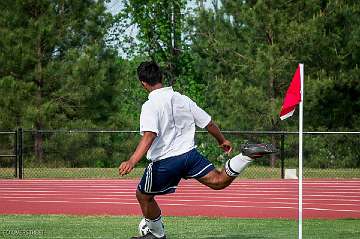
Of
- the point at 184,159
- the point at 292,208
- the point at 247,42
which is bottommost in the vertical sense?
the point at 292,208

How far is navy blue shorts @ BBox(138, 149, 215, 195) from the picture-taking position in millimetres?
9180

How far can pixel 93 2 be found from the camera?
35.7 meters

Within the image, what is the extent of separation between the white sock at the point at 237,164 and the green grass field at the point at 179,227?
66.1 inches

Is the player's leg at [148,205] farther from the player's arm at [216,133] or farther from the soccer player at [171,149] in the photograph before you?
the player's arm at [216,133]

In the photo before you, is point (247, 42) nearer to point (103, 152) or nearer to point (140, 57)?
point (103, 152)

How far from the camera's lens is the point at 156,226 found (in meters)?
9.46

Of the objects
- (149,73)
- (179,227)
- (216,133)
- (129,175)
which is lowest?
(129,175)

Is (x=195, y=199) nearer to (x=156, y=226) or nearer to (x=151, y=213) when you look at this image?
(x=156, y=226)

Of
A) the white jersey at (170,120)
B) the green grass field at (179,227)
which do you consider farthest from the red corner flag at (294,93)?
the green grass field at (179,227)

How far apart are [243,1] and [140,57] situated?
18.4 meters

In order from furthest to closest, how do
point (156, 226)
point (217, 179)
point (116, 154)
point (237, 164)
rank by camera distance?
point (116, 154) → point (156, 226) → point (217, 179) → point (237, 164)

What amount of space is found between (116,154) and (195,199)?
1629 cm

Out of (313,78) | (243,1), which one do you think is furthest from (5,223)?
(243,1)

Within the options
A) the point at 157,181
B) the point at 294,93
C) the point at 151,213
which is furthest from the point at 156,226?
the point at 294,93
